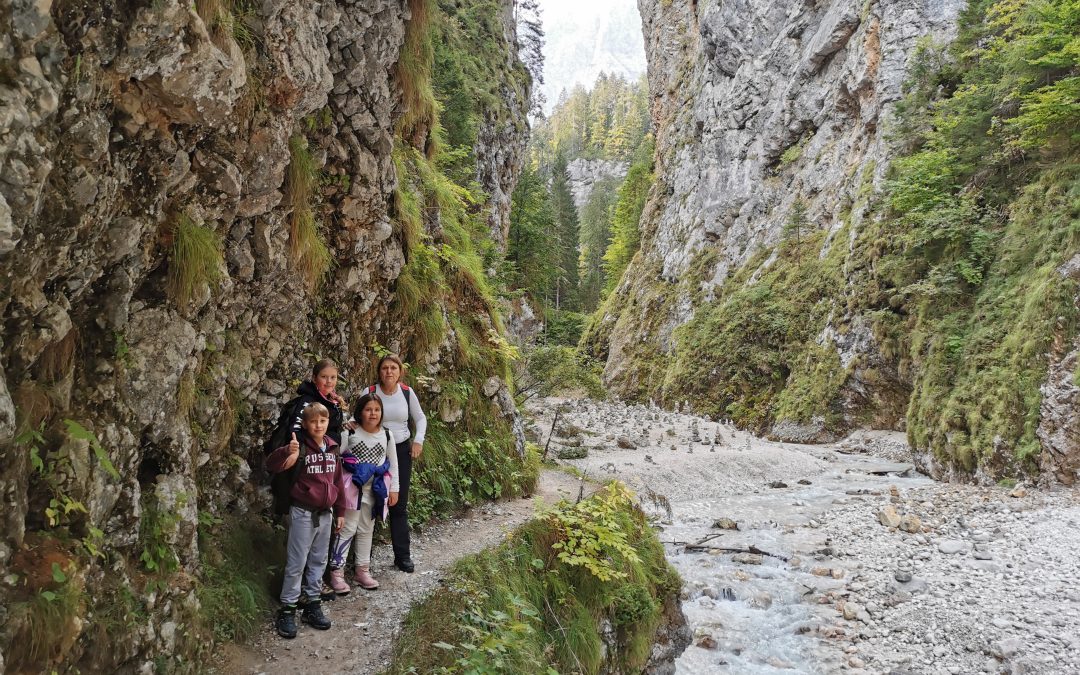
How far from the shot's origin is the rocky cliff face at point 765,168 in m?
24.5

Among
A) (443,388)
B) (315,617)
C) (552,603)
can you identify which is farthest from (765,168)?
(315,617)

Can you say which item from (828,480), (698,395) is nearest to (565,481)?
(828,480)

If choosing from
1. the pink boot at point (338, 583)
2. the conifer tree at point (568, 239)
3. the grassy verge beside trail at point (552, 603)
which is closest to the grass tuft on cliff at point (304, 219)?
the pink boot at point (338, 583)

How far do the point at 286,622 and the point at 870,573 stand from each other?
9.36 m

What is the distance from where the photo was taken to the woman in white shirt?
17.9 feet

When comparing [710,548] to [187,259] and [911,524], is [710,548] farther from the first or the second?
[187,259]

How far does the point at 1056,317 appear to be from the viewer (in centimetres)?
1241

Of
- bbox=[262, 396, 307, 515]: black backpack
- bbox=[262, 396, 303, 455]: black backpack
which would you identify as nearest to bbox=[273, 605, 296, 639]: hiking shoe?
bbox=[262, 396, 307, 515]: black backpack

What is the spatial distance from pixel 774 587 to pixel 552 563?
17.5ft

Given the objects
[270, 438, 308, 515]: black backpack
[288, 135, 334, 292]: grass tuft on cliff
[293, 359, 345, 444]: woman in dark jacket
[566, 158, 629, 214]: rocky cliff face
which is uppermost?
[566, 158, 629, 214]: rocky cliff face

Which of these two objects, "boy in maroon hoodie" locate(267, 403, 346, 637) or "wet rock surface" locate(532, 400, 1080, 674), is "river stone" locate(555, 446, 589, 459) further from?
"boy in maroon hoodie" locate(267, 403, 346, 637)

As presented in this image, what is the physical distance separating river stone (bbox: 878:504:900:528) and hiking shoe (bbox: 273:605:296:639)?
11596mm

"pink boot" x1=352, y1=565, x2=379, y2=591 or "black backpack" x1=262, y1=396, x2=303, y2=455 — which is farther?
"pink boot" x1=352, y1=565, x2=379, y2=591

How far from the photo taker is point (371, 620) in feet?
15.2
